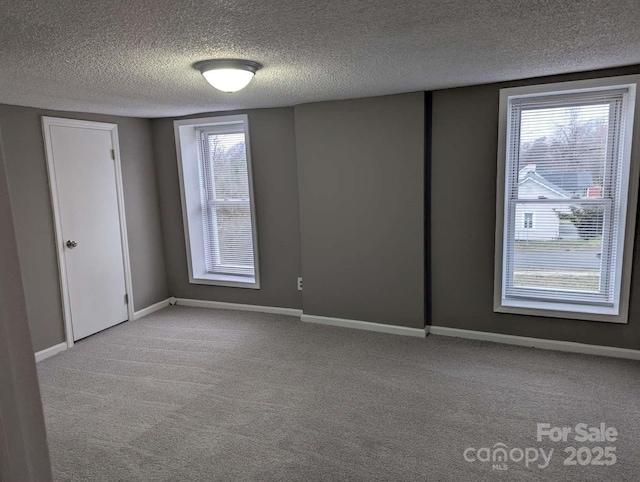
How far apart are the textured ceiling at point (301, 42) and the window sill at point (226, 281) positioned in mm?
2217

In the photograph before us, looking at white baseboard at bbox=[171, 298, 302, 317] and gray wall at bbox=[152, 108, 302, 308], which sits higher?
gray wall at bbox=[152, 108, 302, 308]

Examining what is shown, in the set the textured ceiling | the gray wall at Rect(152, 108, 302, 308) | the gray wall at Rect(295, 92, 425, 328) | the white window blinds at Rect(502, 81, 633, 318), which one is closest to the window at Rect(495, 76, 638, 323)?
the white window blinds at Rect(502, 81, 633, 318)

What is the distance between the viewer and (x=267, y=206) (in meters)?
4.89

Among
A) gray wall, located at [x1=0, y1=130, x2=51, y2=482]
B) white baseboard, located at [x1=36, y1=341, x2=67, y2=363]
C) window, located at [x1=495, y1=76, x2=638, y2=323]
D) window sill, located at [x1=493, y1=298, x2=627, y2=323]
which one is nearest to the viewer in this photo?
gray wall, located at [x1=0, y1=130, x2=51, y2=482]

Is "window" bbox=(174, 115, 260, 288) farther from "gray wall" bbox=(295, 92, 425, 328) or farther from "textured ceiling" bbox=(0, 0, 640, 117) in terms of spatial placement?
"textured ceiling" bbox=(0, 0, 640, 117)

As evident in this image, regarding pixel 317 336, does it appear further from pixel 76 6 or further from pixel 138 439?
pixel 76 6

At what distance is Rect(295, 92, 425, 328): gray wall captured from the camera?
410cm

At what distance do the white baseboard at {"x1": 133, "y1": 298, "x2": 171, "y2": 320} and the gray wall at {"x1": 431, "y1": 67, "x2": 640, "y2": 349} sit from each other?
126 inches

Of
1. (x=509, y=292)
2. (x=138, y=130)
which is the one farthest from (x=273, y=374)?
(x=138, y=130)

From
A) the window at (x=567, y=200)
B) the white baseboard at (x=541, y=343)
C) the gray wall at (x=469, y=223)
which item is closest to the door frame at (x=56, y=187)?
the gray wall at (x=469, y=223)

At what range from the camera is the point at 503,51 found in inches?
104

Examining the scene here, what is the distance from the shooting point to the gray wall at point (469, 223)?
12.5 ft

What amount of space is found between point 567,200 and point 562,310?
905 millimetres

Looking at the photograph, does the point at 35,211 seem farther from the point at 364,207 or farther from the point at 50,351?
the point at 364,207
